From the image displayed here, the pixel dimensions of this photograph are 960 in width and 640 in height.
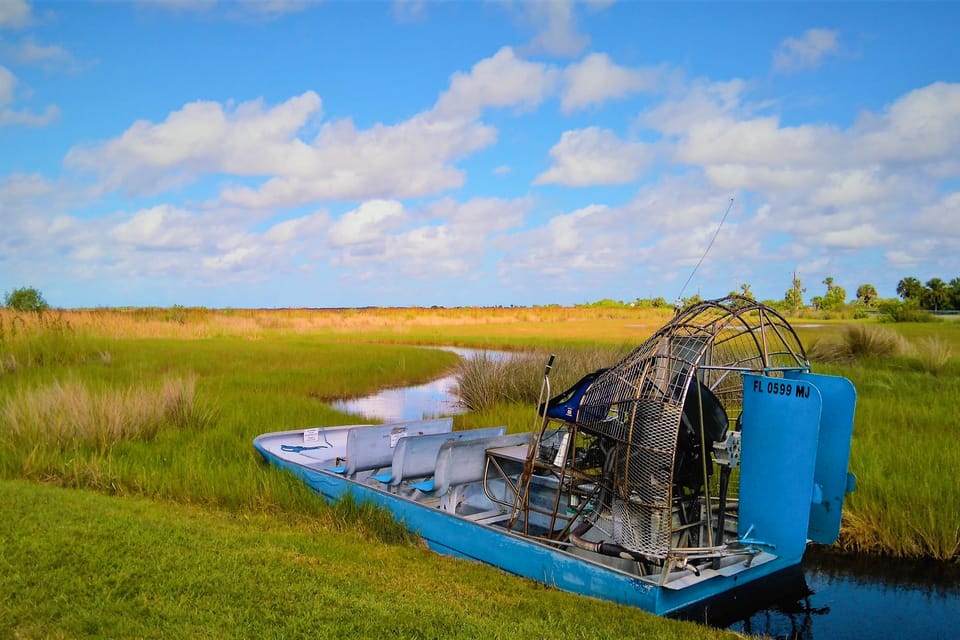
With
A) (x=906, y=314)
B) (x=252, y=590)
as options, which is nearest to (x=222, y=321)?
(x=252, y=590)

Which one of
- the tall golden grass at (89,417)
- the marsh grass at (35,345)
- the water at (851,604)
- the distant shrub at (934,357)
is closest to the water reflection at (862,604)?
the water at (851,604)

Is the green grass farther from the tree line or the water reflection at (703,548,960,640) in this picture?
the tree line

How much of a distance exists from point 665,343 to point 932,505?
14.7 feet

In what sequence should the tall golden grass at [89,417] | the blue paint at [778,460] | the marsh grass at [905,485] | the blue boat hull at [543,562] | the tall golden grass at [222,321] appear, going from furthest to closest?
the tall golden grass at [222,321], the tall golden grass at [89,417], the marsh grass at [905,485], the blue paint at [778,460], the blue boat hull at [543,562]

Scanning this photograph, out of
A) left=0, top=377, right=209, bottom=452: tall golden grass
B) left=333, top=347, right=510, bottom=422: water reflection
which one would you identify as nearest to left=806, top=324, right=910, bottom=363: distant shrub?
left=333, top=347, right=510, bottom=422: water reflection

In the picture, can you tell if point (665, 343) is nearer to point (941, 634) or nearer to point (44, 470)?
point (941, 634)

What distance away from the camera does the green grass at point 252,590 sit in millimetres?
4887

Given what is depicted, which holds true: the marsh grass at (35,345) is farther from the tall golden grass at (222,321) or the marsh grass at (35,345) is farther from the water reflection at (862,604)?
the water reflection at (862,604)

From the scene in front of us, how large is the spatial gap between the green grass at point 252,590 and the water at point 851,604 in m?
1.57

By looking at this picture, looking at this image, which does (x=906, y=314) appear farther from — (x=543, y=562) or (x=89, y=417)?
(x=89, y=417)

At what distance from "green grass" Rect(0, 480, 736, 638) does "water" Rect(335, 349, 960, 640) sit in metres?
1.57

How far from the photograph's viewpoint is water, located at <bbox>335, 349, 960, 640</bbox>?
20.7 ft

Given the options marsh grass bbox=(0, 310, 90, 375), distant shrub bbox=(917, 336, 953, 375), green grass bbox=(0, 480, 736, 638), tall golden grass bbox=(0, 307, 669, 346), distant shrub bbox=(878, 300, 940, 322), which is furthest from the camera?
distant shrub bbox=(878, 300, 940, 322)

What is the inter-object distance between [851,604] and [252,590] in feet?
18.1
